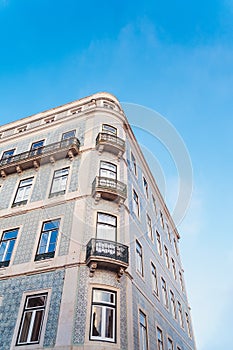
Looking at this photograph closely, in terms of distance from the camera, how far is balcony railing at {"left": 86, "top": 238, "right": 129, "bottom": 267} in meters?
11.2

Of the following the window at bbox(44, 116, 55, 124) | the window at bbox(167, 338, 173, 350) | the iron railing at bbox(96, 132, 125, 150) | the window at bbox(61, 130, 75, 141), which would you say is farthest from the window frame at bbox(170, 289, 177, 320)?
the window at bbox(44, 116, 55, 124)

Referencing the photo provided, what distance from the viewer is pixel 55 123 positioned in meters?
20.9

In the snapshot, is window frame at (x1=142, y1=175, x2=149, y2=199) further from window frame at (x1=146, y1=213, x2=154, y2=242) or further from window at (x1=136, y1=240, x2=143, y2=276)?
window at (x1=136, y1=240, x2=143, y2=276)

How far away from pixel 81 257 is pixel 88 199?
3230mm

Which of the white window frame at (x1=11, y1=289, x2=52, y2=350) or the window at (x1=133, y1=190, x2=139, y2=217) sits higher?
the window at (x1=133, y1=190, x2=139, y2=217)

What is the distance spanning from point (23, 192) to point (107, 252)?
7.47 metres

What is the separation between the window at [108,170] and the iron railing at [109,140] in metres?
1.34

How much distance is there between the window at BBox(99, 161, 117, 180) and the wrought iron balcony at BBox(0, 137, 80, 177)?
79.0 inches

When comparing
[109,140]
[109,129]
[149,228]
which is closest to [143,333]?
[149,228]

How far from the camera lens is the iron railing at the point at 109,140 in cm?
1672

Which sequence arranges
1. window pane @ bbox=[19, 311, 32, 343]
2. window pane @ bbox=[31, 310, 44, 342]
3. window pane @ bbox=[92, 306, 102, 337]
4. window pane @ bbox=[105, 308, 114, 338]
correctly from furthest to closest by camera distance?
window pane @ bbox=[19, 311, 32, 343] < window pane @ bbox=[31, 310, 44, 342] < window pane @ bbox=[105, 308, 114, 338] < window pane @ bbox=[92, 306, 102, 337]

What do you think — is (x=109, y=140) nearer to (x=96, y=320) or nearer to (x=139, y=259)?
(x=139, y=259)

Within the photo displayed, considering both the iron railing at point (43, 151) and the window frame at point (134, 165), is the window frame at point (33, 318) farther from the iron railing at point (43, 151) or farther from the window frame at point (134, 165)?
the window frame at point (134, 165)

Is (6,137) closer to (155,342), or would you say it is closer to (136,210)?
(136,210)
